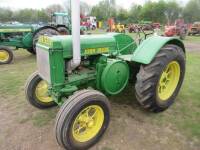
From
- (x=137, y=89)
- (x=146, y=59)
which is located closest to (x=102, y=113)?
(x=137, y=89)

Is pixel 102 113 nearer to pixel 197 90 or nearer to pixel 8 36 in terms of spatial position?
pixel 197 90

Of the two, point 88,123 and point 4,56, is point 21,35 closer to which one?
point 4,56

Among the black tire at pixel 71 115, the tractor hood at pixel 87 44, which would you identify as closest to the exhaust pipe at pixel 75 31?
the tractor hood at pixel 87 44

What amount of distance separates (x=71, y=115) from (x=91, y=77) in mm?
822

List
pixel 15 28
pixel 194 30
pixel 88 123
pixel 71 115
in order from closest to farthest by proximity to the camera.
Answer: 1. pixel 71 115
2. pixel 88 123
3. pixel 15 28
4. pixel 194 30

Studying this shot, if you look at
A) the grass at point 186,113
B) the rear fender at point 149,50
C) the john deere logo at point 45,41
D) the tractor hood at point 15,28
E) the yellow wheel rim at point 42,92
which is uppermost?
the tractor hood at point 15,28

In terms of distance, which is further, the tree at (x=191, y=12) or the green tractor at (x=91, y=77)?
the tree at (x=191, y=12)

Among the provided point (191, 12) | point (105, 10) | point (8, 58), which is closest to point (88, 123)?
point (8, 58)

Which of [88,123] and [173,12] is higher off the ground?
[173,12]

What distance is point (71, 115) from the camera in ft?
7.32

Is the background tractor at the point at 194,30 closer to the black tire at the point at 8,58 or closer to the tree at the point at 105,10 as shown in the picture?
the black tire at the point at 8,58

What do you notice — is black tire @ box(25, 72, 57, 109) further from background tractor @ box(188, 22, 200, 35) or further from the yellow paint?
background tractor @ box(188, 22, 200, 35)

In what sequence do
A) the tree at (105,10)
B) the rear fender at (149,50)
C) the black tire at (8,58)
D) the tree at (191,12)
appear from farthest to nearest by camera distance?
the tree at (105,10)
the tree at (191,12)
the black tire at (8,58)
the rear fender at (149,50)

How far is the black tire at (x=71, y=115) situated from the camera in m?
2.21
